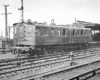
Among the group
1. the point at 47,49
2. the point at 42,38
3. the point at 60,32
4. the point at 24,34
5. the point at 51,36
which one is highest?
the point at 60,32

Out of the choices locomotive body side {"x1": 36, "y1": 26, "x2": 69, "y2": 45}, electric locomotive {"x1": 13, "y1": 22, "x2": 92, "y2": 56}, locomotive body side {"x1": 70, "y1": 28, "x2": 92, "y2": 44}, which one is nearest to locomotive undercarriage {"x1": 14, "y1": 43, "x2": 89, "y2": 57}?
electric locomotive {"x1": 13, "y1": 22, "x2": 92, "y2": 56}

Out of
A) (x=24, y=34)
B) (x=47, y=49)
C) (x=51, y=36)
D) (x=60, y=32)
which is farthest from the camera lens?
(x=60, y=32)

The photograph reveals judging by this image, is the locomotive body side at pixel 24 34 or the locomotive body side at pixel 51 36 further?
the locomotive body side at pixel 51 36

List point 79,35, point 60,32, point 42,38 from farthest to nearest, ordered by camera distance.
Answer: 1. point 79,35
2. point 60,32
3. point 42,38

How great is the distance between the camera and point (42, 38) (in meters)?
14.9

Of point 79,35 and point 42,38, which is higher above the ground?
point 79,35

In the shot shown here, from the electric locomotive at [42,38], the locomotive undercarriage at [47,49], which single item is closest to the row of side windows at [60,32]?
the electric locomotive at [42,38]

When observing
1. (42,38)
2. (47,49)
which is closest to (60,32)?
(47,49)

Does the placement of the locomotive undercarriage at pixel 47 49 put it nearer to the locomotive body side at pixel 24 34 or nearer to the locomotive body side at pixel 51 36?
the locomotive body side at pixel 51 36

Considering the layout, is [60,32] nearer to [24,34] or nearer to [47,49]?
[47,49]

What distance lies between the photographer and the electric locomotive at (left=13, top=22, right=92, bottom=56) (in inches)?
569

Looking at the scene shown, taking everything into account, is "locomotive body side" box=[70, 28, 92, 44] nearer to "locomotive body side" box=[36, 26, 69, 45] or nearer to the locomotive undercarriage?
the locomotive undercarriage

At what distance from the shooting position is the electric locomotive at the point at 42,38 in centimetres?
1445

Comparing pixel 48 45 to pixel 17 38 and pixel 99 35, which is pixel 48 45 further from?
pixel 99 35
